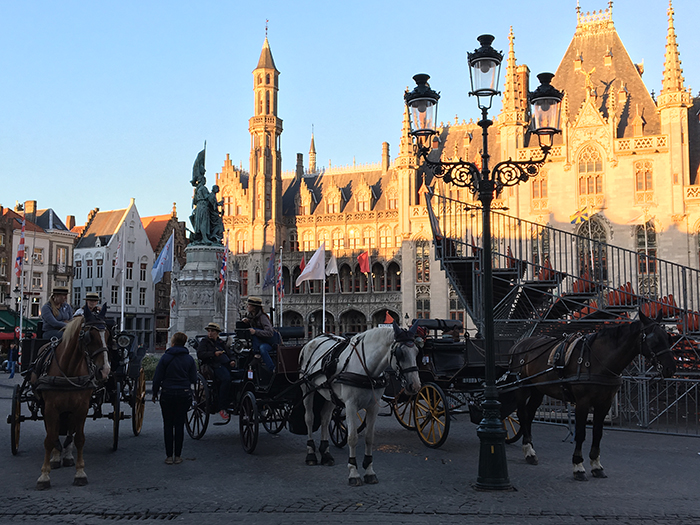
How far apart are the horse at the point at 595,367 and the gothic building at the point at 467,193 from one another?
62.4ft

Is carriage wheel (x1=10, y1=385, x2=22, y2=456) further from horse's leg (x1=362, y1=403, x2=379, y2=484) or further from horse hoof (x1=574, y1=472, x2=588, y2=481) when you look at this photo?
horse hoof (x1=574, y1=472, x2=588, y2=481)

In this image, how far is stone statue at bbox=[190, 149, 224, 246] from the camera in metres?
26.7

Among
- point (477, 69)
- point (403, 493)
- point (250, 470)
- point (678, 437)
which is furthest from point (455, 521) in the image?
point (678, 437)

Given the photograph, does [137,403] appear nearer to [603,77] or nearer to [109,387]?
[109,387]

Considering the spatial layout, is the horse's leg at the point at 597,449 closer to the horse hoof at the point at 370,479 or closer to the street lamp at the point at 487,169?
the street lamp at the point at 487,169

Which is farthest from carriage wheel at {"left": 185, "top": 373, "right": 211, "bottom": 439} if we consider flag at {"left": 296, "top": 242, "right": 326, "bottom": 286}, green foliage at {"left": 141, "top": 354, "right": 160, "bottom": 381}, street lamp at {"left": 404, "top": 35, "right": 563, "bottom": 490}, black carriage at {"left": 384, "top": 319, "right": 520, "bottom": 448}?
flag at {"left": 296, "top": 242, "right": 326, "bottom": 286}

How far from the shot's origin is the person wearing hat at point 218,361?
435 inches

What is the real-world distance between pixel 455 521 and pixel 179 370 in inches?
181

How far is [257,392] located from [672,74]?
37548 mm

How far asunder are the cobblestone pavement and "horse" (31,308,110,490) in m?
0.67

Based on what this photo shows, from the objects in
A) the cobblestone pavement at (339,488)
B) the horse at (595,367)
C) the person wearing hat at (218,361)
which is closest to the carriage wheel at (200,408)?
the person wearing hat at (218,361)

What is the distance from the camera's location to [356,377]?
8.65 metres

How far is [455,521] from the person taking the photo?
268 inches

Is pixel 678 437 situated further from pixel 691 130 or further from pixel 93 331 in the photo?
pixel 691 130
